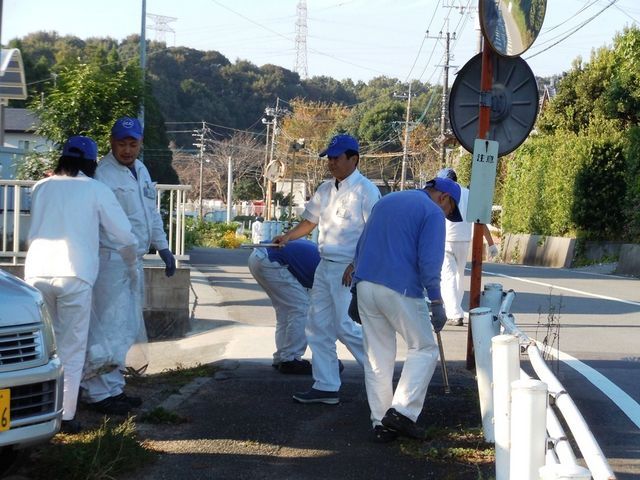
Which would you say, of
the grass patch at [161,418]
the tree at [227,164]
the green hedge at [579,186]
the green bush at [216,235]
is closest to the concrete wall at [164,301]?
the grass patch at [161,418]

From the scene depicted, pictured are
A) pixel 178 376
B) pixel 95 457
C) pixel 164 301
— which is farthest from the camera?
pixel 164 301

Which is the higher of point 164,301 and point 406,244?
point 406,244

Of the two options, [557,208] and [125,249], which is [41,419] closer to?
[125,249]

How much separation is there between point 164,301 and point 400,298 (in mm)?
5383

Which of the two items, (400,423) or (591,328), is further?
(591,328)

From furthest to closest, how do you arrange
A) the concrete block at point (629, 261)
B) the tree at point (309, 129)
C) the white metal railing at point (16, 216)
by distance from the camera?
the tree at point (309, 129) → the concrete block at point (629, 261) → the white metal railing at point (16, 216)

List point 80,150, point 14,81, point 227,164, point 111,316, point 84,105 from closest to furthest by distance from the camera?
point 80,150, point 111,316, point 84,105, point 14,81, point 227,164

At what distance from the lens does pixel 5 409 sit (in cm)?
487

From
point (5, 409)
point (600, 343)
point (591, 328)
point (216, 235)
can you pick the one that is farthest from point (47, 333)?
point (216, 235)

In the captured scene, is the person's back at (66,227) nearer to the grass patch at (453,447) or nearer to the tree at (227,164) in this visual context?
the grass patch at (453,447)

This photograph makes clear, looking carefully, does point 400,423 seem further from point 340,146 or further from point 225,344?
point 225,344

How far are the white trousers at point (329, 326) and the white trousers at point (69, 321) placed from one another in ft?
6.26

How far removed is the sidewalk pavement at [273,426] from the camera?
5.68 meters

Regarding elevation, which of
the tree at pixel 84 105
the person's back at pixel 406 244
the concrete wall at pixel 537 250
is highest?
the tree at pixel 84 105
